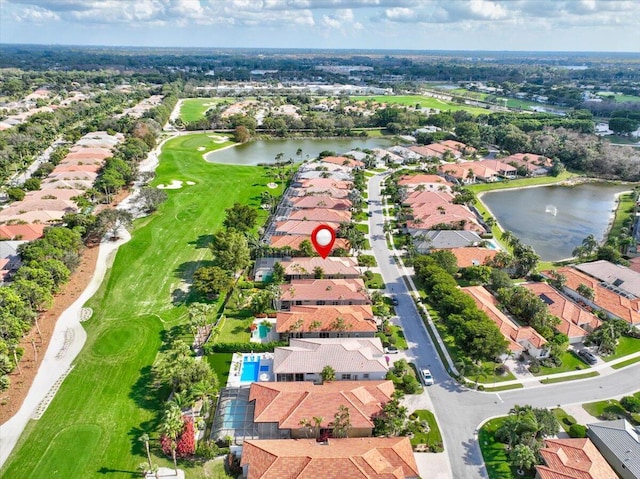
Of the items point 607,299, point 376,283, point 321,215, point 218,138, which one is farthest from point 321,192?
point 218,138

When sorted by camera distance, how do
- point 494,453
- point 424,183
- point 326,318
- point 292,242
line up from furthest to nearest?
point 424,183 < point 292,242 < point 326,318 < point 494,453

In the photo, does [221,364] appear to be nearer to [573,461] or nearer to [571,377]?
[573,461]

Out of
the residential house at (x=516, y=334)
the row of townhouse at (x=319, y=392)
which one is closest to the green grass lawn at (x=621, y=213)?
the residential house at (x=516, y=334)

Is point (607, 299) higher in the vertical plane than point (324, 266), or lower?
lower

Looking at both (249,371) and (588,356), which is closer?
(249,371)

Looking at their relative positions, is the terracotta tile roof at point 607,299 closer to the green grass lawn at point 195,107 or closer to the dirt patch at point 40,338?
the dirt patch at point 40,338

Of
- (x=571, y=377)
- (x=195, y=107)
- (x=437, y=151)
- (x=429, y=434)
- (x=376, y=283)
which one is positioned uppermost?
(x=195, y=107)

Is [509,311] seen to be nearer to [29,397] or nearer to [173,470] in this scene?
[173,470]
